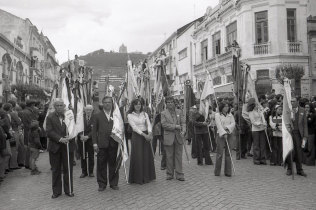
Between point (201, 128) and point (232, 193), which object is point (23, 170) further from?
point (232, 193)

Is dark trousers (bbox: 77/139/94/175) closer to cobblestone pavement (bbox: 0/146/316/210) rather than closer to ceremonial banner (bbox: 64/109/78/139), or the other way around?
cobblestone pavement (bbox: 0/146/316/210)

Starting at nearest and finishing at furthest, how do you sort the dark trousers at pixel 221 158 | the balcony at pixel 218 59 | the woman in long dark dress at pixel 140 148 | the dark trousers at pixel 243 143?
1. the woman in long dark dress at pixel 140 148
2. the dark trousers at pixel 221 158
3. the dark trousers at pixel 243 143
4. the balcony at pixel 218 59

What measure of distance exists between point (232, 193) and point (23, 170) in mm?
6604

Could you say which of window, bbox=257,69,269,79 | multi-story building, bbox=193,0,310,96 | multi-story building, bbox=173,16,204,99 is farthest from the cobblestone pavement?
multi-story building, bbox=173,16,204,99

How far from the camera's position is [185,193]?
22.5 feet

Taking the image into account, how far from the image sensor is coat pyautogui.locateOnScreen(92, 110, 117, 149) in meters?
7.41

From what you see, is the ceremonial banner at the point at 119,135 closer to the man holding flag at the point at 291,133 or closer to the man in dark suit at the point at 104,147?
the man in dark suit at the point at 104,147

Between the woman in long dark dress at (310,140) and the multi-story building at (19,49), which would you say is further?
the multi-story building at (19,49)

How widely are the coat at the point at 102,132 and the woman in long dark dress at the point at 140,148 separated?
1.97 ft

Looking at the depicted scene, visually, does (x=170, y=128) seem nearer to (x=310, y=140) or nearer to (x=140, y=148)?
(x=140, y=148)

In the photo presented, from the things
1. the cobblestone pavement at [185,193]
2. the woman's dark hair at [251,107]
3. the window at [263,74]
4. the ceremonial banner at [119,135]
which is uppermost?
the window at [263,74]

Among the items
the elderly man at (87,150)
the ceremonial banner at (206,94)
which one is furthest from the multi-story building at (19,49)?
the ceremonial banner at (206,94)

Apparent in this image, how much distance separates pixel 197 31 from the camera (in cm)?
3581

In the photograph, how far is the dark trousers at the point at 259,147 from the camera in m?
10.3
